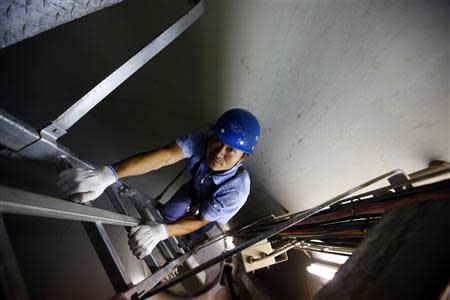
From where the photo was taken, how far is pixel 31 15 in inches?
24.4

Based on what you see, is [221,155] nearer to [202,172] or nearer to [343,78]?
[202,172]

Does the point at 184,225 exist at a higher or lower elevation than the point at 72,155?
lower

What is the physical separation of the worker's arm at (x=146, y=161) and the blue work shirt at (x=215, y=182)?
80 millimetres

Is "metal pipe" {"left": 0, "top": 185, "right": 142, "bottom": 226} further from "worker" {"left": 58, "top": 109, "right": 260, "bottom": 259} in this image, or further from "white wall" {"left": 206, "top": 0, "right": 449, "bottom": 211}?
"white wall" {"left": 206, "top": 0, "right": 449, "bottom": 211}

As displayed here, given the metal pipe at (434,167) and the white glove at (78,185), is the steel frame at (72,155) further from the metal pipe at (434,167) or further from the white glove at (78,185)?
the metal pipe at (434,167)

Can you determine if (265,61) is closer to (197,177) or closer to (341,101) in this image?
(341,101)

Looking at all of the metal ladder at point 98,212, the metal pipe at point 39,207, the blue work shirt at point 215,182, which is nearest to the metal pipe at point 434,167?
the metal ladder at point 98,212

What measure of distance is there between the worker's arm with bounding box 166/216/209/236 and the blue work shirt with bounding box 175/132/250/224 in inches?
2.1

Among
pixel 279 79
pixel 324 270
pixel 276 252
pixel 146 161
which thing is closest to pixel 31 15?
pixel 146 161

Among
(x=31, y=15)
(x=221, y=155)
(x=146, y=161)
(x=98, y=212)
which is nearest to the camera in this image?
(x=31, y=15)

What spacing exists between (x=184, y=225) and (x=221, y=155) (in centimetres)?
53

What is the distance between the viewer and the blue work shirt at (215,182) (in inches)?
68.3

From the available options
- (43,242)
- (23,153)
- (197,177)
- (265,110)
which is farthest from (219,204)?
(43,242)

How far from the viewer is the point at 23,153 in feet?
3.22
